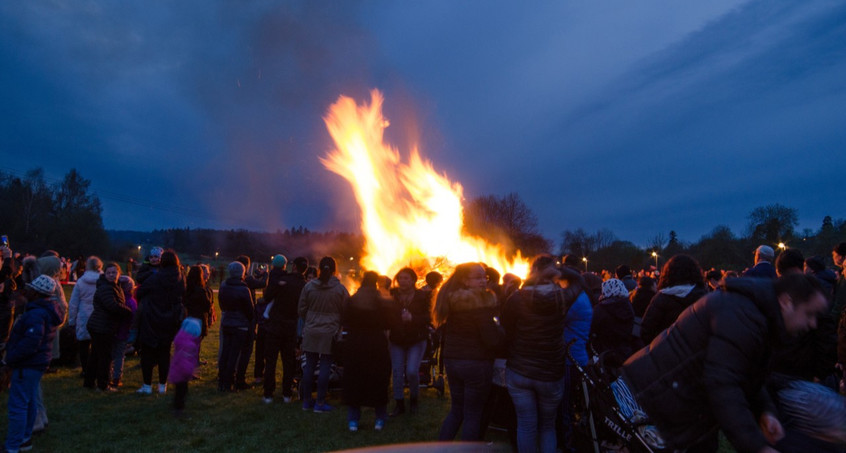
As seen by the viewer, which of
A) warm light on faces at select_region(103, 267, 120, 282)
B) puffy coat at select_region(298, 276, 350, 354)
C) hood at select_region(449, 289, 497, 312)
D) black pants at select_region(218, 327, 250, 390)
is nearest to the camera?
hood at select_region(449, 289, 497, 312)

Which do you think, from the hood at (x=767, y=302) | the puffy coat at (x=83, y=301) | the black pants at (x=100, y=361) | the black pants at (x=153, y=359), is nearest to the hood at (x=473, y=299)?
the hood at (x=767, y=302)

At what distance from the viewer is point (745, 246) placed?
1969 inches

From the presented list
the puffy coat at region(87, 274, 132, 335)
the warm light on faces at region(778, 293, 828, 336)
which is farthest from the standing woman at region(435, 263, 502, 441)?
the puffy coat at region(87, 274, 132, 335)

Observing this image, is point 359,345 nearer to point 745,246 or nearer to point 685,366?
point 685,366

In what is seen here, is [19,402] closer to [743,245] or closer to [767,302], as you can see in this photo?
[767,302]

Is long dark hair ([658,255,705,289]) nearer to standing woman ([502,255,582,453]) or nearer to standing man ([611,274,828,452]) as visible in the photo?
standing woman ([502,255,582,453])

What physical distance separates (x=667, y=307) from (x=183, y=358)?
6297 mm

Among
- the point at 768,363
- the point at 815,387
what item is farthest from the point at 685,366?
the point at 815,387

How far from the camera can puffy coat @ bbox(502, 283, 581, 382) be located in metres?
4.36

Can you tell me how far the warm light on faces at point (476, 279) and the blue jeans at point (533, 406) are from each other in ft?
2.95

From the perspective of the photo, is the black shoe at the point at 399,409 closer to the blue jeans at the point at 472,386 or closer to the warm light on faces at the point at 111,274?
the blue jeans at the point at 472,386

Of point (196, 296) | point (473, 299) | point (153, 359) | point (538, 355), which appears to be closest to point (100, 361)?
point (153, 359)

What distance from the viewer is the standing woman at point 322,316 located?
7.12m

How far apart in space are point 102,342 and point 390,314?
16.3ft
